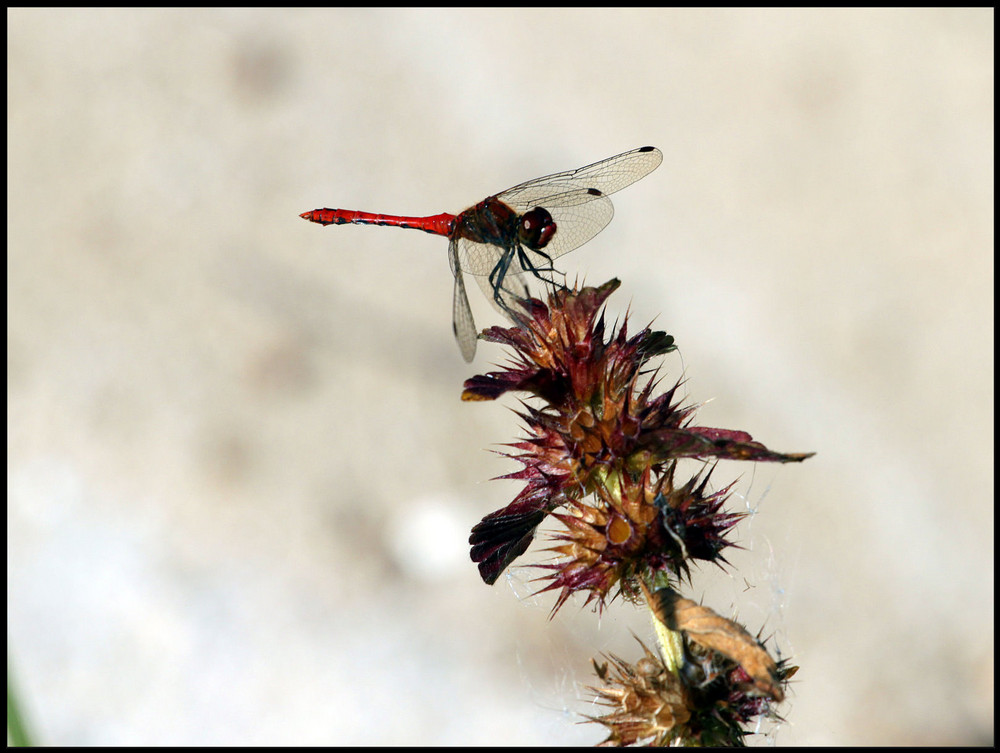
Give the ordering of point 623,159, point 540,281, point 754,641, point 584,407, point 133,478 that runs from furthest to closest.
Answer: point 133,478
point 623,159
point 540,281
point 584,407
point 754,641

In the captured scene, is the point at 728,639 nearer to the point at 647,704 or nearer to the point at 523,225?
the point at 647,704

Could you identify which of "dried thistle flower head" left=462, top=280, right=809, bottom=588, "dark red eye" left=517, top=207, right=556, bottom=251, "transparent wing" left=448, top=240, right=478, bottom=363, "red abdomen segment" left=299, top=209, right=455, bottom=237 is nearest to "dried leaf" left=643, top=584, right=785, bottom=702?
"dried thistle flower head" left=462, top=280, right=809, bottom=588

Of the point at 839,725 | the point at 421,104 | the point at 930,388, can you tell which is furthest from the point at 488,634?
the point at 421,104

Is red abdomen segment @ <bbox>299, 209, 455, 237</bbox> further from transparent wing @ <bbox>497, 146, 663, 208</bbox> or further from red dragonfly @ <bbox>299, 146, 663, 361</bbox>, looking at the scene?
transparent wing @ <bbox>497, 146, 663, 208</bbox>

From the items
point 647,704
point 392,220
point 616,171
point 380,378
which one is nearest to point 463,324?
point 392,220

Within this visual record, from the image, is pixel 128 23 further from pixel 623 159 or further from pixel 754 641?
pixel 754 641

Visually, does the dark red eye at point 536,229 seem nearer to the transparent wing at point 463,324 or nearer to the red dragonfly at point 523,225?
the red dragonfly at point 523,225
